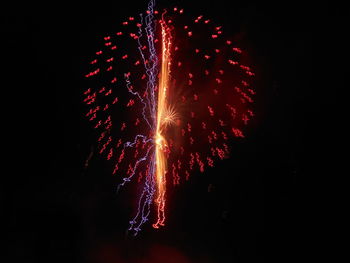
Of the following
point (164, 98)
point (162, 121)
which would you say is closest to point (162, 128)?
point (162, 121)

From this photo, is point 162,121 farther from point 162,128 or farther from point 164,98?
point 164,98

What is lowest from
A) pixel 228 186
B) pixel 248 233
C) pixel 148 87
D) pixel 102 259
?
pixel 102 259

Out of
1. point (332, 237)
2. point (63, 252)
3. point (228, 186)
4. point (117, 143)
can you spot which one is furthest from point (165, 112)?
point (332, 237)

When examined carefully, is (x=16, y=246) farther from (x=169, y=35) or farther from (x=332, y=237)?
(x=332, y=237)
